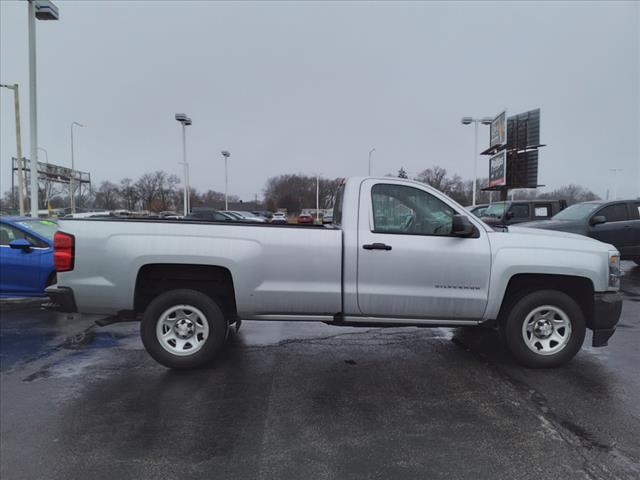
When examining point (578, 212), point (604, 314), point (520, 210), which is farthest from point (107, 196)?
point (604, 314)

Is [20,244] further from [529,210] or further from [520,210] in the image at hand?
[529,210]

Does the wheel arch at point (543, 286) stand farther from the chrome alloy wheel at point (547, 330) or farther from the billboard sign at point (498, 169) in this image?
the billboard sign at point (498, 169)

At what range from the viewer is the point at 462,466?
291cm

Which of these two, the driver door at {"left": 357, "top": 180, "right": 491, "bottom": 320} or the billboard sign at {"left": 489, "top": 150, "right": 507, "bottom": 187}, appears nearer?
the driver door at {"left": 357, "top": 180, "right": 491, "bottom": 320}

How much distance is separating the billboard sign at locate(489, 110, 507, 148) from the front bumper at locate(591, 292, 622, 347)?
27.8 metres

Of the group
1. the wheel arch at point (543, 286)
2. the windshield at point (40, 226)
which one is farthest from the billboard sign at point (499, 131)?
the windshield at point (40, 226)

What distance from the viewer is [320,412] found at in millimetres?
3719

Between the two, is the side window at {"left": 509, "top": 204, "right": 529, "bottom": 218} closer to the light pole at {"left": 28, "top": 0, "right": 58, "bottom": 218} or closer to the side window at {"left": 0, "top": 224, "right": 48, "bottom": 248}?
the side window at {"left": 0, "top": 224, "right": 48, "bottom": 248}

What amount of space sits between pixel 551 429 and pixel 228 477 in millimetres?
2428

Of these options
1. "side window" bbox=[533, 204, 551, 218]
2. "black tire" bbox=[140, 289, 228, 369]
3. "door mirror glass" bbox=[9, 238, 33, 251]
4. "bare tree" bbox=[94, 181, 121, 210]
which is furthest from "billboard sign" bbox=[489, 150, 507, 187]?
"bare tree" bbox=[94, 181, 121, 210]

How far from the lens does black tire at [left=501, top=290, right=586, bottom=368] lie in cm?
455

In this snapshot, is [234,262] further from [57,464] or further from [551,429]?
[551,429]

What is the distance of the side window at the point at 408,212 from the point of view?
181 inches

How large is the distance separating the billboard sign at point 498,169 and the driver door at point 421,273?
27157mm
